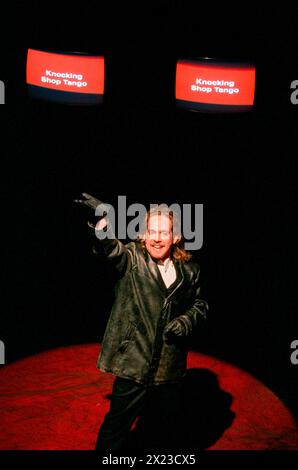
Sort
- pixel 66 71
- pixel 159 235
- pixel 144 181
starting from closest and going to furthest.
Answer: pixel 159 235 < pixel 66 71 < pixel 144 181

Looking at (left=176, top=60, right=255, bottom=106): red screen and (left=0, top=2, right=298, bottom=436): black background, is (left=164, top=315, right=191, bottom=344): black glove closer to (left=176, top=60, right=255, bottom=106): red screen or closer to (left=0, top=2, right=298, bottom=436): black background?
(left=0, top=2, right=298, bottom=436): black background

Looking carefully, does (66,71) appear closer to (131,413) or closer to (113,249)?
(113,249)

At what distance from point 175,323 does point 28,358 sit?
2.22 m

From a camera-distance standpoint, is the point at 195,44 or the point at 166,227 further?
the point at 195,44

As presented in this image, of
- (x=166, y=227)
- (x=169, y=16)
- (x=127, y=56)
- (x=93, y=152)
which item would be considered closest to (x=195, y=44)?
(x=169, y=16)

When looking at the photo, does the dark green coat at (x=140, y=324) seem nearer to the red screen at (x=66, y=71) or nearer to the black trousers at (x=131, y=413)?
the black trousers at (x=131, y=413)

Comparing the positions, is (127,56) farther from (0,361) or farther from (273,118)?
(0,361)

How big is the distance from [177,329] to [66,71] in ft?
10.7

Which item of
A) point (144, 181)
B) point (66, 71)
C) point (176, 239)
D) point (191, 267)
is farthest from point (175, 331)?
point (66, 71)

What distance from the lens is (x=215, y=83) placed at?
17.4ft

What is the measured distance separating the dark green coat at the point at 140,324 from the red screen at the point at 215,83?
9.08 feet

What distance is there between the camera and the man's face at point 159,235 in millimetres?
3127

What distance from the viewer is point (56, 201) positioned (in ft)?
19.8

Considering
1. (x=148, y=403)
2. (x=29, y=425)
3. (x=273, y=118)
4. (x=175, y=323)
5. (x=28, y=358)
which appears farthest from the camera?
(x=273, y=118)
